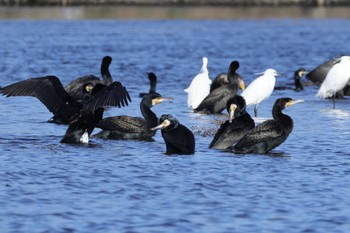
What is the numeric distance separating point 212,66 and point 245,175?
20.7 metres

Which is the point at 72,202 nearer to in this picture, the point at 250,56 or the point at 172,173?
the point at 172,173

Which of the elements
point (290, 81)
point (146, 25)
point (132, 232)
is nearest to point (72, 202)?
point (132, 232)

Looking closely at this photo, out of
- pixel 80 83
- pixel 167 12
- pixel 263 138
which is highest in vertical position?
pixel 263 138

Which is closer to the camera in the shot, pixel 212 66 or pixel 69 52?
pixel 212 66

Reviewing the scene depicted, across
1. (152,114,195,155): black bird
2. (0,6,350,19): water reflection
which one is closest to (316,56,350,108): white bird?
(152,114,195,155): black bird

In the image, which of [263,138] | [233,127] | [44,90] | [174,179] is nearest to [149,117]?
[44,90]

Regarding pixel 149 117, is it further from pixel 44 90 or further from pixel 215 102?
pixel 215 102

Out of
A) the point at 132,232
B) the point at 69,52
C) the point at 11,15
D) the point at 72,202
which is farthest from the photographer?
the point at 11,15

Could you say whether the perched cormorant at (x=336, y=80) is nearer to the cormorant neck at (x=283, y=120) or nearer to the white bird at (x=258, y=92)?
the white bird at (x=258, y=92)

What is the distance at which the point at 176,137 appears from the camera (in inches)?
532

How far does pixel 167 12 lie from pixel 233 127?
60991mm

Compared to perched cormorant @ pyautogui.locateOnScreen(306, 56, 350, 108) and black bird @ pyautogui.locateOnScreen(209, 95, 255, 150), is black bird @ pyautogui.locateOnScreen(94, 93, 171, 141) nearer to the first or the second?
black bird @ pyautogui.locateOnScreen(209, 95, 255, 150)

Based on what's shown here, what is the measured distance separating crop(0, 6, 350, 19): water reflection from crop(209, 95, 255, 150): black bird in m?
52.6

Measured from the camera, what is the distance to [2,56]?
3541 cm
